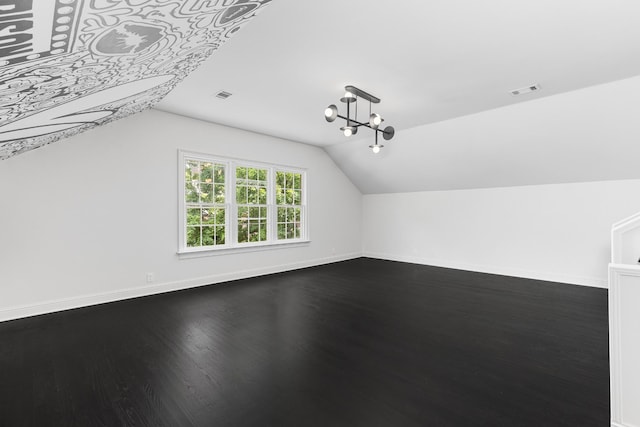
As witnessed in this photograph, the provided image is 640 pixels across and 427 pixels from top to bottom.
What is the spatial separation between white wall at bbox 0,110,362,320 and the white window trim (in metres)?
0.10

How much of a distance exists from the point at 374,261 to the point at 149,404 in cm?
619

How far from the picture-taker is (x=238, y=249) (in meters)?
5.64

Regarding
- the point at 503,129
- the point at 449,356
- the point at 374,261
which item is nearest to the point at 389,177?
the point at 374,261

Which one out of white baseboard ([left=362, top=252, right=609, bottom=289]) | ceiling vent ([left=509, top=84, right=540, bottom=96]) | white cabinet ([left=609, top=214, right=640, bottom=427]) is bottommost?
white baseboard ([left=362, top=252, right=609, bottom=289])

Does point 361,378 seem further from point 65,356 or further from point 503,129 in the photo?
point 503,129

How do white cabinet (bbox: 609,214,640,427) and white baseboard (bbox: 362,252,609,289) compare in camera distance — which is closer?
white cabinet (bbox: 609,214,640,427)

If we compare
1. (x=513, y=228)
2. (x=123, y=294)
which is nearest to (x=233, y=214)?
(x=123, y=294)

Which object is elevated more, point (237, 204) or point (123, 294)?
point (237, 204)

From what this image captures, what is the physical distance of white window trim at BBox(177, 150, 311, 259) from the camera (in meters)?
4.94

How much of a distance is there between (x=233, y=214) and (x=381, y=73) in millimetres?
3568

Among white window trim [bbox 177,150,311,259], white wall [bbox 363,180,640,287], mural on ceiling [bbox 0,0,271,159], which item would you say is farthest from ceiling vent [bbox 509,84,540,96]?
white window trim [bbox 177,150,311,259]

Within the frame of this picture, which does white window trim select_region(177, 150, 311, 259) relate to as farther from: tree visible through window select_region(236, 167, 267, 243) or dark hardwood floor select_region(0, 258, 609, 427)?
dark hardwood floor select_region(0, 258, 609, 427)

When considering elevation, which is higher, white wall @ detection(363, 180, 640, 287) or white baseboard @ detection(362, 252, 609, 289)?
white wall @ detection(363, 180, 640, 287)

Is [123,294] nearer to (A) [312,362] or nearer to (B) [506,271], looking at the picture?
(A) [312,362]
